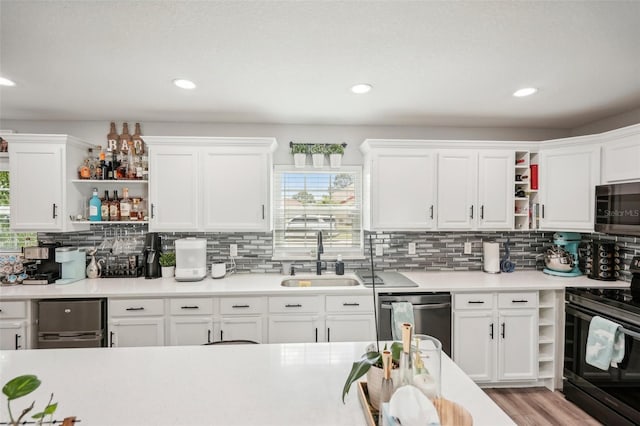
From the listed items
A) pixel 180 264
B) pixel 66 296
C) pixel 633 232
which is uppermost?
pixel 633 232

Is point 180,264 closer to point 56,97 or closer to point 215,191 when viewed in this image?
point 215,191

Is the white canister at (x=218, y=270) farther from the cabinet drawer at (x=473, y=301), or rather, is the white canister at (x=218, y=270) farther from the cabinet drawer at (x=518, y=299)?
the cabinet drawer at (x=518, y=299)

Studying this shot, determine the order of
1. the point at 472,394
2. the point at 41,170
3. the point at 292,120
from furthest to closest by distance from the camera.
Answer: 1. the point at 292,120
2. the point at 41,170
3. the point at 472,394

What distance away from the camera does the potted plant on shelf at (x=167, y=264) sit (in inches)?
119

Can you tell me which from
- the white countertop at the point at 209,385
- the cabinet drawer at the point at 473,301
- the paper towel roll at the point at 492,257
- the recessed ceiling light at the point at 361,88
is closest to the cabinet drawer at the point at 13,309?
the white countertop at the point at 209,385

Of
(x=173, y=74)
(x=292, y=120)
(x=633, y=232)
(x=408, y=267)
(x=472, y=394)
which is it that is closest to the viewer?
(x=472, y=394)

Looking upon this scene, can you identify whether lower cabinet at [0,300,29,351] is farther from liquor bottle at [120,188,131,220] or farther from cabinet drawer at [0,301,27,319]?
liquor bottle at [120,188,131,220]

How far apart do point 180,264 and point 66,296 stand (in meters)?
0.86

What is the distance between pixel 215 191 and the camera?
2.94 meters

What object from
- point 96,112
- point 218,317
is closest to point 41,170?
point 96,112

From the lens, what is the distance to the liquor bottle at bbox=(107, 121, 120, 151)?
3.12 m

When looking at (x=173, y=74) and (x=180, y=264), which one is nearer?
(x=173, y=74)

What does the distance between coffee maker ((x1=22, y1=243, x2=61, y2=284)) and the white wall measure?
3.72 ft

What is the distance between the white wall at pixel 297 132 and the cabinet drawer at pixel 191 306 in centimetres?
158
